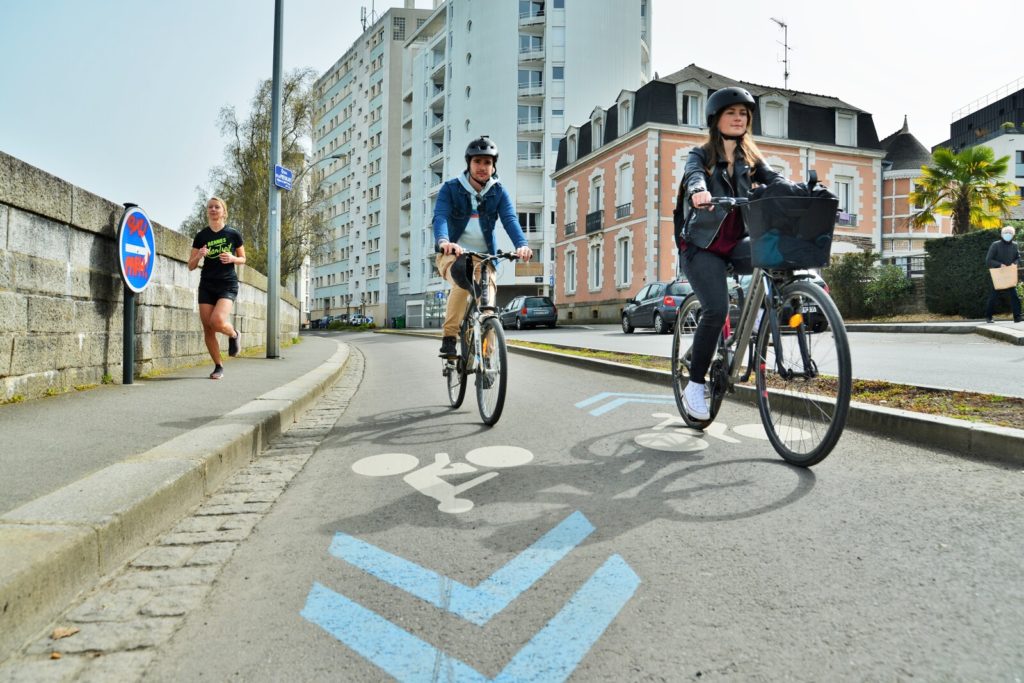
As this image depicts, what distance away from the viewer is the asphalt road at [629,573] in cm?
173

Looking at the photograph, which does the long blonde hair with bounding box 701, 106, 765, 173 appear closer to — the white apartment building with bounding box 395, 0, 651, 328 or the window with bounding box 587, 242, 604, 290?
the window with bounding box 587, 242, 604, 290

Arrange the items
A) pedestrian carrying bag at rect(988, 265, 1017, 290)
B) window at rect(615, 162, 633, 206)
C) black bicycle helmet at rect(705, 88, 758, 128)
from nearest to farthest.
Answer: black bicycle helmet at rect(705, 88, 758, 128) < pedestrian carrying bag at rect(988, 265, 1017, 290) < window at rect(615, 162, 633, 206)

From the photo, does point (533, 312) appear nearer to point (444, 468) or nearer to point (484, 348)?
point (484, 348)

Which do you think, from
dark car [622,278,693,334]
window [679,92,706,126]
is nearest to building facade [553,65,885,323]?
window [679,92,706,126]

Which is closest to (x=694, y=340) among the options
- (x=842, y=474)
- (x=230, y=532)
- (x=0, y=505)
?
(x=842, y=474)

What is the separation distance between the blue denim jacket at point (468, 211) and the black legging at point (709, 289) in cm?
177

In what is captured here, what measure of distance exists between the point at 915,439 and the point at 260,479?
3688 millimetres

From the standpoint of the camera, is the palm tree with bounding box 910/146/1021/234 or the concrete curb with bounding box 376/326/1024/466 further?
the palm tree with bounding box 910/146/1021/234

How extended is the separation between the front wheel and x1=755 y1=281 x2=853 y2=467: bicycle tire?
1.81m

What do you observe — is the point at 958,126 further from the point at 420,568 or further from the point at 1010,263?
the point at 420,568

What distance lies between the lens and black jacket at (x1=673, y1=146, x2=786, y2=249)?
13.3 feet

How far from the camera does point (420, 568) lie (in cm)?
239

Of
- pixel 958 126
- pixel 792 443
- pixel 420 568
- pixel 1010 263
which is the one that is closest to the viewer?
pixel 420 568

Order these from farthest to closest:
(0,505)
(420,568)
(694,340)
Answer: (694,340) < (0,505) < (420,568)
